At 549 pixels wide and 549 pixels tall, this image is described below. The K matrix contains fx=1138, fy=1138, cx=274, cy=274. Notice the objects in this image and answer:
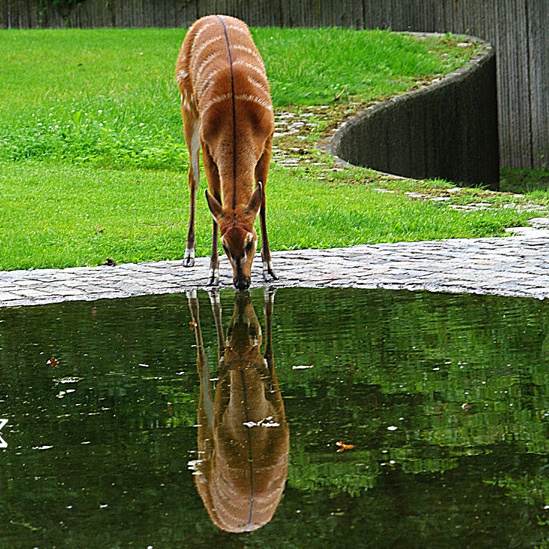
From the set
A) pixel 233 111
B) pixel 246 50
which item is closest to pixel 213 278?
pixel 233 111

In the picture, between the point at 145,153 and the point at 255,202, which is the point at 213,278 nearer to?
the point at 255,202

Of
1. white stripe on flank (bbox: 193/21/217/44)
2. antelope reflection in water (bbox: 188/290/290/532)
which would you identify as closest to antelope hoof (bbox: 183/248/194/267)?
white stripe on flank (bbox: 193/21/217/44)

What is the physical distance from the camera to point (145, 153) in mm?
14891

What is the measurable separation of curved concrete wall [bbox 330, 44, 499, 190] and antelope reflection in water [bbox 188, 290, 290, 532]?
944 cm

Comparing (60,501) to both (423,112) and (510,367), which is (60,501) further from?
(423,112)

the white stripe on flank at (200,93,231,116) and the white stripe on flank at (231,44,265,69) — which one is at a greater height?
the white stripe on flank at (231,44,265,69)

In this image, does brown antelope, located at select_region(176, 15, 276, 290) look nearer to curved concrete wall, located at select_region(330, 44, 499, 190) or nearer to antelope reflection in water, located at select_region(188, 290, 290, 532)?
antelope reflection in water, located at select_region(188, 290, 290, 532)

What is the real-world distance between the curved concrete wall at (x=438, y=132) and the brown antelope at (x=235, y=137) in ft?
21.2

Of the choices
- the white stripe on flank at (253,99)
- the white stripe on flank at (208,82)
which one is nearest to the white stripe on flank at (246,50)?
the white stripe on flank at (208,82)

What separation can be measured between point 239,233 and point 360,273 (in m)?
1.23

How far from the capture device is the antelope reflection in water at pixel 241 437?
3842 millimetres

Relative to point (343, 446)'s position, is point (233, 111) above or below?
above

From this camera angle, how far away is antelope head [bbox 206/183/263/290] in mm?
7535

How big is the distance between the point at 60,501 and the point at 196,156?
6.08 metres
